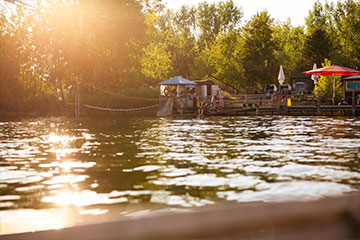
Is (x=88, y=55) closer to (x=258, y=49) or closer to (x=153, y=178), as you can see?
(x=258, y=49)

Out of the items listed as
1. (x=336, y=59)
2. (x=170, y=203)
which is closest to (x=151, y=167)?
(x=170, y=203)


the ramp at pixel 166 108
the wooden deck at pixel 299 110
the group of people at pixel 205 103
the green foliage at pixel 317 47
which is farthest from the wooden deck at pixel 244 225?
the green foliage at pixel 317 47

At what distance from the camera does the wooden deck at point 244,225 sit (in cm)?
203

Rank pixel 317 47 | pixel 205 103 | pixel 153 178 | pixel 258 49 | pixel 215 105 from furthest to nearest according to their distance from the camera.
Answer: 1. pixel 317 47
2. pixel 258 49
3. pixel 215 105
4. pixel 205 103
5. pixel 153 178

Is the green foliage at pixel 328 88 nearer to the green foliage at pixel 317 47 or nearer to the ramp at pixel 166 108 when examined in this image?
the ramp at pixel 166 108

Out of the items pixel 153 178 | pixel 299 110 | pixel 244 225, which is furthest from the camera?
pixel 299 110

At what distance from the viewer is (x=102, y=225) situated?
2102 mm

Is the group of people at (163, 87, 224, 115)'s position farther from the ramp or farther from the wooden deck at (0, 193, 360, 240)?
the wooden deck at (0, 193, 360, 240)

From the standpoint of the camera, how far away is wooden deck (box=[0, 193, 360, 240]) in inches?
80.0

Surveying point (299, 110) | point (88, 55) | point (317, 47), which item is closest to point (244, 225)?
point (299, 110)

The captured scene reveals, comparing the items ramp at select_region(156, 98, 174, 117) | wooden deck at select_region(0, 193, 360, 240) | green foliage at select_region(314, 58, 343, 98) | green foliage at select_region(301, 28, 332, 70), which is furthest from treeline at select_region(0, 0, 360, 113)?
wooden deck at select_region(0, 193, 360, 240)

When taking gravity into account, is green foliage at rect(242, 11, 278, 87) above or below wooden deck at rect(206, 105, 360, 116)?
above

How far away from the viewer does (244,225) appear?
2127 mm

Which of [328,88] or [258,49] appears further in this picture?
[258,49]
